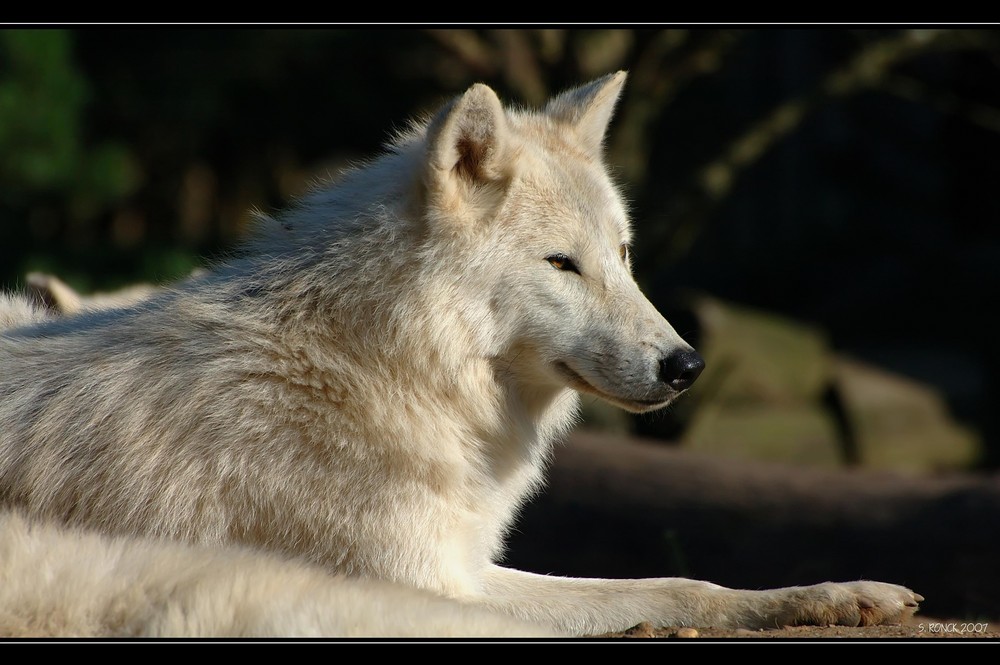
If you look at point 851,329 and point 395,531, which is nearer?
point 395,531

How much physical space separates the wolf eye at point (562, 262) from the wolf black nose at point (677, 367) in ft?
1.36

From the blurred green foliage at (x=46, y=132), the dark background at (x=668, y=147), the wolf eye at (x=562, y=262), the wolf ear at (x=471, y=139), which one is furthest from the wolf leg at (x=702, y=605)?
the blurred green foliage at (x=46, y=132)

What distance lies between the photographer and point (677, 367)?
361 cm

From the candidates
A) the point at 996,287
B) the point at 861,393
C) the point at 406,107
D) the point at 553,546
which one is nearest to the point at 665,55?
the point at 861,393

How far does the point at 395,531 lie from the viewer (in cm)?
332

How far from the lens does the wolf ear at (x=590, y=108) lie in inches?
168

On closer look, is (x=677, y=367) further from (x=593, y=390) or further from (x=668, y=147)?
(x=668, y=147)

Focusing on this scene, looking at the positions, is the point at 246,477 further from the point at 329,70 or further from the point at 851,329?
the point at 329,70

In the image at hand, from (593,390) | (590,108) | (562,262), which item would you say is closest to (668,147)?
(590,108)

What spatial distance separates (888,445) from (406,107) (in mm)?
8460

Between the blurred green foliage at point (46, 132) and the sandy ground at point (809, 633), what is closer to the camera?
the sandy ground at point (809, 633)

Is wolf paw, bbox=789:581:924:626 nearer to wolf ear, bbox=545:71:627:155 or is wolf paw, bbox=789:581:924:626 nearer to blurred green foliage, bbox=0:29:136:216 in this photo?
wolf ear, bbox=545:71:627:155

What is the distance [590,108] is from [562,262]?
843mm

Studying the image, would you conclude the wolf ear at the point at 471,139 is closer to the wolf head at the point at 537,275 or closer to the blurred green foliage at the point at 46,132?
the wolf head at the point at 537,275
